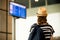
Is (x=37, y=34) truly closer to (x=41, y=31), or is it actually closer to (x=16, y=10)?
(x=41, y=31)

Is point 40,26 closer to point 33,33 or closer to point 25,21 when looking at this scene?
point 33,33

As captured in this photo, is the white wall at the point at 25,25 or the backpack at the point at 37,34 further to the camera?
the white wall at the point at 25,25

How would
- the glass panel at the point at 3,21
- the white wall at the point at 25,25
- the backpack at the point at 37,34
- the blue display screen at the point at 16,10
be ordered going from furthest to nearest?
the glass panel at the point at 3,21 < the white wall at the point at 25,25 < the blue display screen at the point at 16,10 < the backpack at the point at 37,34

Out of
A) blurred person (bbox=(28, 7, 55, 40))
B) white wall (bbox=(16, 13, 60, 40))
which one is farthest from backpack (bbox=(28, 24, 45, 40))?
white wall (bbox=(16, 13, 60, 40))

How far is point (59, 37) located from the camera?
4691 mm

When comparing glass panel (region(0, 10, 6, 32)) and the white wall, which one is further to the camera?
glass panel (region(0, 10, 6, 32))

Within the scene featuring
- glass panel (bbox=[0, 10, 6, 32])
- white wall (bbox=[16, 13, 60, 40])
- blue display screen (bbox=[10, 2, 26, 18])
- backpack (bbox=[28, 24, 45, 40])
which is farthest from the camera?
glass panel (bbox=[0, 10, 6, 32])

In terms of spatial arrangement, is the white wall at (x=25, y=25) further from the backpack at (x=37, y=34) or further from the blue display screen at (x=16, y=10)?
the backpack at (x=37, y=34)

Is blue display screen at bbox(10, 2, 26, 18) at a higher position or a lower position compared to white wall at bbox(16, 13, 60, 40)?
higher

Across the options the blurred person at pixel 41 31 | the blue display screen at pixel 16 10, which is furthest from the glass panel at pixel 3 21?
the blurred person at pixel 41 31

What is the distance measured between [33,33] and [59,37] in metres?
1.56

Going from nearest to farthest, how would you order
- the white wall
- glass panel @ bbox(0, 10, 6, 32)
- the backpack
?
1. the backpack
2. the white wall
3. glass panel @ bbox(0, 10, 6, 32)

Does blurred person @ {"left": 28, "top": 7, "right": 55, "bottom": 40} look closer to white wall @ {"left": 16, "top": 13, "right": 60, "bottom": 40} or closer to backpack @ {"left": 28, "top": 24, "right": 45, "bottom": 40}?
backpack @ {"left": 28, "top": 24, "right": 45, "bottom": 40}

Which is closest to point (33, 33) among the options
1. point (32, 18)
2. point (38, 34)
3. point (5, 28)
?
point (38, 34)
